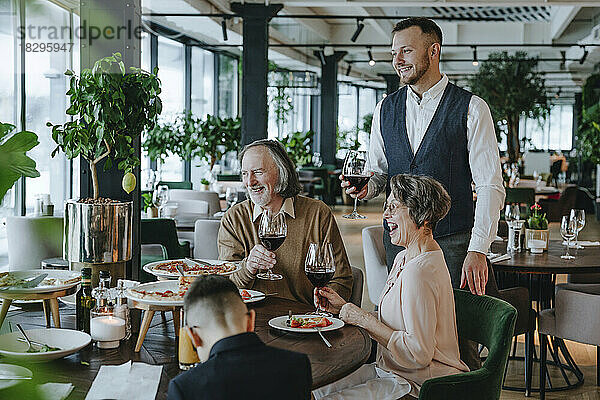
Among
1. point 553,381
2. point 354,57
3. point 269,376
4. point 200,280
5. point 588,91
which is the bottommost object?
point 553,381

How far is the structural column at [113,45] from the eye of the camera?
3.05 meters

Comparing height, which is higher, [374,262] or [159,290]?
[159,290]

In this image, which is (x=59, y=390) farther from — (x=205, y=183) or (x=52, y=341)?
(x=205, y=183)

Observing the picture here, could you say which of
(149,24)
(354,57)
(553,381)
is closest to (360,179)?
(553,381)

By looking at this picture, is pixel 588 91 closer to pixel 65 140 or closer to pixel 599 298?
pixel 599 298

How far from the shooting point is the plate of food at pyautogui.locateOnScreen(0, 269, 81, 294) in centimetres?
242

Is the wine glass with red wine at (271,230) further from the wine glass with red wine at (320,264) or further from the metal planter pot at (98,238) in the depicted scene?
the metal planter pot at (98,238)

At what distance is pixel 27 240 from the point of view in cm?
543

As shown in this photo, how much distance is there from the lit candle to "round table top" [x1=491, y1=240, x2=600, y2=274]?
8.52 ft

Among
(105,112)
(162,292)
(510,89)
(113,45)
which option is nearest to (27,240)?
(113,45)

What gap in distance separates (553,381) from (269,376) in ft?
12.0

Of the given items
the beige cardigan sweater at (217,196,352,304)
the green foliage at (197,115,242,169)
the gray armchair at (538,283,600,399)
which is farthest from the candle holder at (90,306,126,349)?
the green foliage at (197,115,242,169)

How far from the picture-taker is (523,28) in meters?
17.5

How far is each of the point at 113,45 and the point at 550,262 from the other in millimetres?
2820
